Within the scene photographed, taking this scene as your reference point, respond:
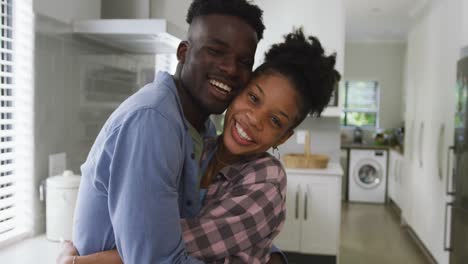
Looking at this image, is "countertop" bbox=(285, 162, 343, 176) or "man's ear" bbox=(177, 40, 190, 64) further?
"countertop" bbox=(285, 162, 343, 176)

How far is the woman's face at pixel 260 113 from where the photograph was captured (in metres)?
0.99

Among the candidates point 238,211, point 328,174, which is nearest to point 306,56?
point 238,211

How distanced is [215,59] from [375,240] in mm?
4380

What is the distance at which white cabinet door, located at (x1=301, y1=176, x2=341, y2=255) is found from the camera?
3.74 meters

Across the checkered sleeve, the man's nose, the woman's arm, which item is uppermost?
the man's nose

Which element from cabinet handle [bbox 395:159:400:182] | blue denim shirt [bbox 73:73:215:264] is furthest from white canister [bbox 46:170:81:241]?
cabinet handle [bbox 395:159:400:182]

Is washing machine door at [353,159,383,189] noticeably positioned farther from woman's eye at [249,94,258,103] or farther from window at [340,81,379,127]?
woman's eye at [249,94,258,103]

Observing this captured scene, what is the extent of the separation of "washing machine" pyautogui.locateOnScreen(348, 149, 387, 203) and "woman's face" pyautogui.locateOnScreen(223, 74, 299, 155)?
245 inches

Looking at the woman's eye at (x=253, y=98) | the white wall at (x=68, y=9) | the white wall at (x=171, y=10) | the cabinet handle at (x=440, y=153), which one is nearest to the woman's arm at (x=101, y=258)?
the woman's eye at (x=253, y=98)

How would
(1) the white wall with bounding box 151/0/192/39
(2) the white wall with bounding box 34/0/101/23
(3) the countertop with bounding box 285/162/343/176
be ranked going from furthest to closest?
(3) the countertop with bounding box 285/162/343/176
(1) the white wall with bounding box 151/0/192/39
(2) the white wall with bounding box 34/0/101/23

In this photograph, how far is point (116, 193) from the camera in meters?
0.76

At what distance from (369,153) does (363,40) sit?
2.10 metres

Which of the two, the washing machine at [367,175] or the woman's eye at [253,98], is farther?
the washing machine at [367,175]

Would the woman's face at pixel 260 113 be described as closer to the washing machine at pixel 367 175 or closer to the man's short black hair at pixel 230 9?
the man's short black hair at pixel 230 9
